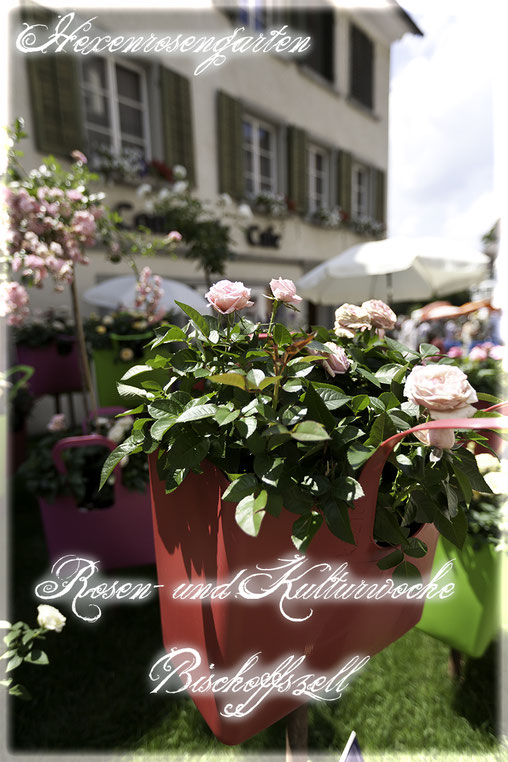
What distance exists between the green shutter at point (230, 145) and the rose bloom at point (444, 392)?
Result: 6196 mm

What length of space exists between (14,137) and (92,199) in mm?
369

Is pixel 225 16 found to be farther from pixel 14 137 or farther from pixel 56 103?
pixel 14 137

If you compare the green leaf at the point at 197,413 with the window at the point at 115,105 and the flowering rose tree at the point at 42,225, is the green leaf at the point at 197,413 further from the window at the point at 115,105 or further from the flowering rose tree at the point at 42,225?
the window at the point at 115,105

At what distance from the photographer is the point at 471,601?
4.18 ft

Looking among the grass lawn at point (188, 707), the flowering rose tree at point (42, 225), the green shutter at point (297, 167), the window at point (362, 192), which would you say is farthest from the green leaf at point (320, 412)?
the window at point (362, 192)

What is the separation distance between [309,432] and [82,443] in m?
1.33

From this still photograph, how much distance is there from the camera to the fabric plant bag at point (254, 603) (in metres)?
0.58

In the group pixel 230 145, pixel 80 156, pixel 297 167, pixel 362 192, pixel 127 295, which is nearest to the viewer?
pixel 80 156

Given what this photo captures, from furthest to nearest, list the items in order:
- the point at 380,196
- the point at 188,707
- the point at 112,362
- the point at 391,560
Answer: the point at 380,196 → the point at 112,362 → the point at 188,707 → the point at 391,560

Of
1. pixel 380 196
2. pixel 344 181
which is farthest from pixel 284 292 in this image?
pixel 380 196

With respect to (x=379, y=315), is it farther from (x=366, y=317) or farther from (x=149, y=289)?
(x=149, y=289)

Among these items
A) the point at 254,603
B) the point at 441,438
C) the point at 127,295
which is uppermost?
the point at 127,295

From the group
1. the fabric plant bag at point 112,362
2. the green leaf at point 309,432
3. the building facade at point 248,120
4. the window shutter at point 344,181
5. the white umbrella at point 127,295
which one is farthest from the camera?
the window shutter at point 344,181

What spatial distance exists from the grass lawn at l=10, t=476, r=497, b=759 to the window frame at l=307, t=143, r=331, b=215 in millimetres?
7296
